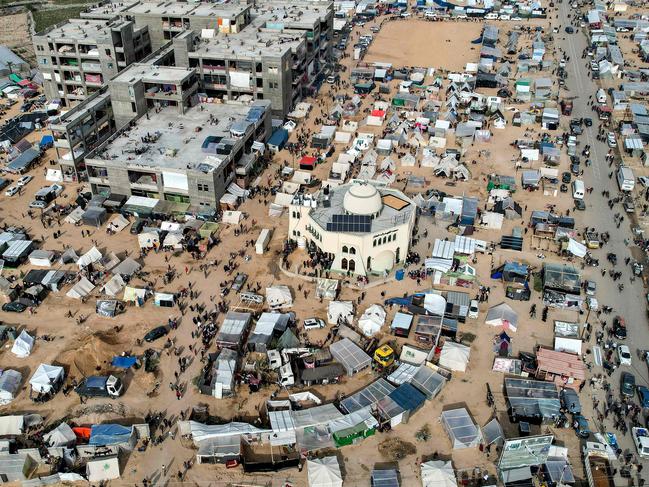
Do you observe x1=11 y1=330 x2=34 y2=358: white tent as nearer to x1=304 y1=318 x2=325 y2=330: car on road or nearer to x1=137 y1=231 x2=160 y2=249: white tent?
x1=137 y1=231 x2=160 y2=249: white tent

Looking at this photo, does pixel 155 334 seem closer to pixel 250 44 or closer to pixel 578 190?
pixel 578 190

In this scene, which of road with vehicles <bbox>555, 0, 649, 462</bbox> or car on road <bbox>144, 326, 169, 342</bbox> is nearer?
road with vehicles <bbox>555, 0, 649, 462</bbox>

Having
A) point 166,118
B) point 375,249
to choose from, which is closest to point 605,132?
point 375,249

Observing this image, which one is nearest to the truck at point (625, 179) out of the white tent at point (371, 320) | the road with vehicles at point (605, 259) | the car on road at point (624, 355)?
the road with vehicles at point (605, 259)

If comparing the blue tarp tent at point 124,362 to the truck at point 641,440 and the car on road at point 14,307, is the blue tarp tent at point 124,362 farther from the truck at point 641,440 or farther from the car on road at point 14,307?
the truck at point 641,440

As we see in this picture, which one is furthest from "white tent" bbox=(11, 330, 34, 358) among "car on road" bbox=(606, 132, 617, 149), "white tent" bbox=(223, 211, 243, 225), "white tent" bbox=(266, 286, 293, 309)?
"car on road" bbox=(606, 132, 617, 149)

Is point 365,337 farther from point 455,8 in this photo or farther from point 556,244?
point 455,8
